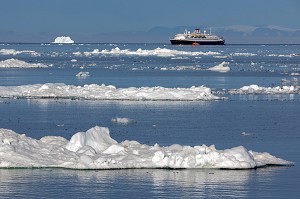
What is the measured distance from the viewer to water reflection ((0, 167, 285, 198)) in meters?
20.3

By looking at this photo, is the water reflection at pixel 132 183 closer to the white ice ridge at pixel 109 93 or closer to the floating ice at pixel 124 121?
the floating ice at pixel 124 121

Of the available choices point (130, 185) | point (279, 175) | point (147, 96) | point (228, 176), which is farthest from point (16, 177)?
point (147, 96)

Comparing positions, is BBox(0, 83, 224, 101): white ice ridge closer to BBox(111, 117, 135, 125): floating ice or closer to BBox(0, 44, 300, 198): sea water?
BBox(0, 44, 300, 198): sea water

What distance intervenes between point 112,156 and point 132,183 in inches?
90.9

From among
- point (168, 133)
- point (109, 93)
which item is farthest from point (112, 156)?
point (109, 93)

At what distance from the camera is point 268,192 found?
20719mm

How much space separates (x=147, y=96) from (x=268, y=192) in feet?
79.1

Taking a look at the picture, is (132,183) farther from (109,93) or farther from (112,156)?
(109,93)

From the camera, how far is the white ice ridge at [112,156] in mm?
22766

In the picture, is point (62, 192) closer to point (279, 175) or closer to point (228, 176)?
point (228, 176)

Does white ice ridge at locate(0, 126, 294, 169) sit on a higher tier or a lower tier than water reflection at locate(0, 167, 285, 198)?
higher

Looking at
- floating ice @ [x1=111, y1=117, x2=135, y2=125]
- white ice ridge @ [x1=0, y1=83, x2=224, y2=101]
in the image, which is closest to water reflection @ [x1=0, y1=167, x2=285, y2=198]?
floating ice @ [x1=111, y1=117, x2=135, y2=125]

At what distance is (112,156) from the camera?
930 inches

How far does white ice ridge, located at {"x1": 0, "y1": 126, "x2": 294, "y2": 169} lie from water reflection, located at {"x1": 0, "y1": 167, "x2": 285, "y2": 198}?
0.19 metres
